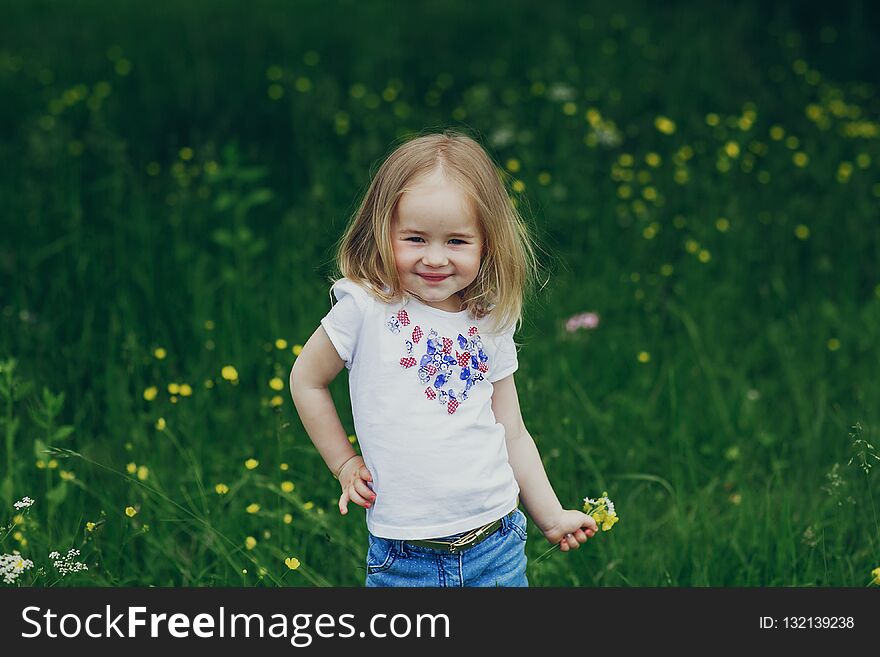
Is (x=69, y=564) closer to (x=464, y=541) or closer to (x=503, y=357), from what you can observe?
(x=464, y=541)

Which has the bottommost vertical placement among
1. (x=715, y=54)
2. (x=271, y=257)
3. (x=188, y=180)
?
(x=271, y=257)

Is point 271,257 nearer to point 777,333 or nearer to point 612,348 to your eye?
point 612,348

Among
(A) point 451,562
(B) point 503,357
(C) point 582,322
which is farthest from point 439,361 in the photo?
(C) point 582,322

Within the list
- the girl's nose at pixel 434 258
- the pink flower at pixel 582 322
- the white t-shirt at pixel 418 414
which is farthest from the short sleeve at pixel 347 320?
the pink flower at pixel 582 322

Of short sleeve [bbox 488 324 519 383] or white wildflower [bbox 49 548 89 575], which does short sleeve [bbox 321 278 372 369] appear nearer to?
short sleeve [bbox 488 324 519 383]

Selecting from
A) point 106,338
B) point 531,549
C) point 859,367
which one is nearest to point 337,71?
point 106,338

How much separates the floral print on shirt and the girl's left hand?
0.36 meters

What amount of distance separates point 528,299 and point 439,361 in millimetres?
435

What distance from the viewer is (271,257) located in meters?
4.31

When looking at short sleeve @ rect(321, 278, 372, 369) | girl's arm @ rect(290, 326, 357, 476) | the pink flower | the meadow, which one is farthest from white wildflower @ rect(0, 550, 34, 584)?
the pink flower

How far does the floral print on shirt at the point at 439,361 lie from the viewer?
2053 millimetres

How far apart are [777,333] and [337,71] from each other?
11.4ft

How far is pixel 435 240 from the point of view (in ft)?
6.75

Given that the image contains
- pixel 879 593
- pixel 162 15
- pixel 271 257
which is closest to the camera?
pixel 879 593
